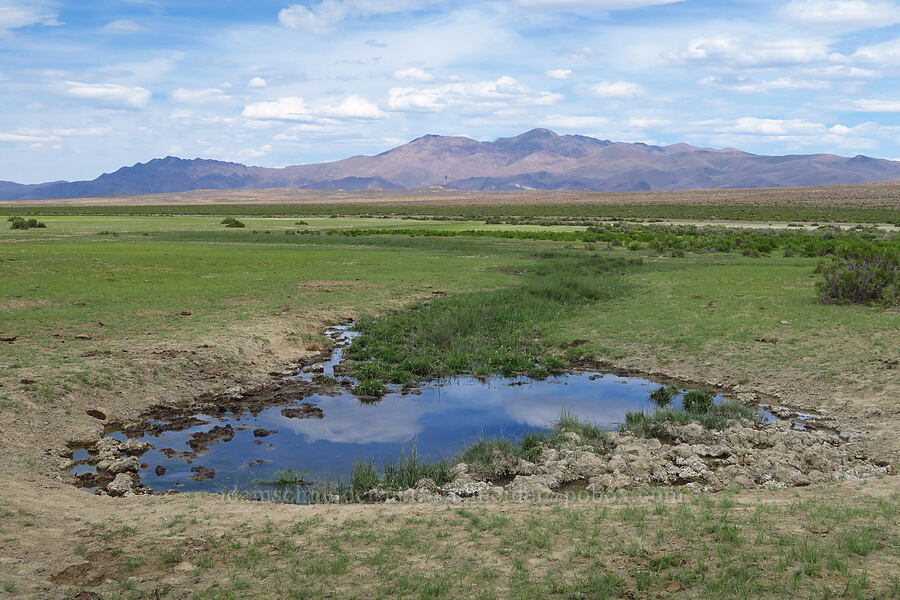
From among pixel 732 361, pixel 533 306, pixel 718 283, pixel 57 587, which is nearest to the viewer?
pixel 57 587

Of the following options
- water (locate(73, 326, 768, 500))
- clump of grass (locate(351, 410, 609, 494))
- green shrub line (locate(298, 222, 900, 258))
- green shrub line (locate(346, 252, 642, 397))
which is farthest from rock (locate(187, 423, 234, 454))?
green shrub line (locate(298, 222, 900, 258))

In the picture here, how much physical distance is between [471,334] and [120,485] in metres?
12.5

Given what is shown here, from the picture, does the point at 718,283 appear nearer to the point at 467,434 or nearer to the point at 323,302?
the point at 323,302

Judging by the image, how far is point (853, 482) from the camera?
9820 millimetres

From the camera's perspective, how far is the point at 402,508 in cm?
906

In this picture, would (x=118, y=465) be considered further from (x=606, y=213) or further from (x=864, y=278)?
(x=606, y=213)

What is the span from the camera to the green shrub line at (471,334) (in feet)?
59.6

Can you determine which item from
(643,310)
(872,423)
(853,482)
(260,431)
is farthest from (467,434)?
(643,310)

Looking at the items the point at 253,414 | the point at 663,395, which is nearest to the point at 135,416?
the point at 253,414

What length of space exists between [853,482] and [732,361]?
761 cm

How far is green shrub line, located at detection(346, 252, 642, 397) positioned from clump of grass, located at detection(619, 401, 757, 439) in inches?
187

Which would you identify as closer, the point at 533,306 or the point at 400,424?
the point at 400,424

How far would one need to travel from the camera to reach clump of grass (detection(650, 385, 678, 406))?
15273 mm

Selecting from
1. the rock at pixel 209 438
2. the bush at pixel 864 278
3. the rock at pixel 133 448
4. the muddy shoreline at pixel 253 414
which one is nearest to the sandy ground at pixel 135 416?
the muddy shoreline at pixel 253 414
